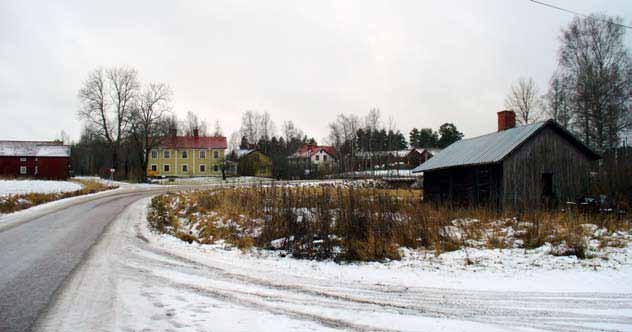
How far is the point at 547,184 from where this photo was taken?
20.7m

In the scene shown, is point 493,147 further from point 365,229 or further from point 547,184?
point 365,229

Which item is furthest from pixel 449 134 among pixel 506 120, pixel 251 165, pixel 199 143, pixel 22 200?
pixel 22 200

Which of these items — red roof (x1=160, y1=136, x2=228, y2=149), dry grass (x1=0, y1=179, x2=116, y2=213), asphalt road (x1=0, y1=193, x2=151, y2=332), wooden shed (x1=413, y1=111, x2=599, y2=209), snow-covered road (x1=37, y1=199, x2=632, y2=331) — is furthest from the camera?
red roof (x1=160, y1=136, x2=228, y2=149)

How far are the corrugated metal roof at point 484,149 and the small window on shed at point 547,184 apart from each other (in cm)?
251

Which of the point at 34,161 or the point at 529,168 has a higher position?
the point at 34,161

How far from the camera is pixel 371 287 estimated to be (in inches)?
293

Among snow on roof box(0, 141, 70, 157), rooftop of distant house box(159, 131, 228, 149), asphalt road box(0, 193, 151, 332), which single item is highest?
rooftop of distant house box(159, 131, 228, 149)

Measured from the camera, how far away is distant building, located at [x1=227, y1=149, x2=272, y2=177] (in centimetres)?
6412

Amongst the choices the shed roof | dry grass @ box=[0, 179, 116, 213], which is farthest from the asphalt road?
the shed roof

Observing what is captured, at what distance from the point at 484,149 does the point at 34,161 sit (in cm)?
5417

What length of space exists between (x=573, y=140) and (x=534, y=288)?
53.9 ft

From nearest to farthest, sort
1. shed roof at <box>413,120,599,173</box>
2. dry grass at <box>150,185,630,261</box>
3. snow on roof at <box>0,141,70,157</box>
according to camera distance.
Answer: dry grass at <box>150,185,630,261</box>, shed roof at <box>413,120,599,173</box>, snow on roof at <box>0,141,70,157</box>

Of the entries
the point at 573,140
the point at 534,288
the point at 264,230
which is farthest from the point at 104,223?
the point at 573,140

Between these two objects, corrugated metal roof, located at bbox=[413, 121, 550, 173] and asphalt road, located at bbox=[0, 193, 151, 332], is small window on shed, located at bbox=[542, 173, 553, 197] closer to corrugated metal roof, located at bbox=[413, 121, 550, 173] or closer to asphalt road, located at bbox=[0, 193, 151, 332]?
corrugated metal roof, located at bbox=[413, 121, 550, 173]
